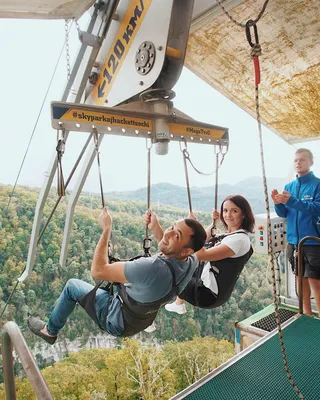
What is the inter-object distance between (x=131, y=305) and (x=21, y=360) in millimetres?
925

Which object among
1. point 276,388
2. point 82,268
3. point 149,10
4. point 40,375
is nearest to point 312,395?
point 276,388

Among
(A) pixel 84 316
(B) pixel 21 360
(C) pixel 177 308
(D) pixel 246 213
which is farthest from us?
(A) pixel 84 316

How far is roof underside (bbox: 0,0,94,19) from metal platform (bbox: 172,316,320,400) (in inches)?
94.1

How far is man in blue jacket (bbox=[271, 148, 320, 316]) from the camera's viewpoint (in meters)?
2.50

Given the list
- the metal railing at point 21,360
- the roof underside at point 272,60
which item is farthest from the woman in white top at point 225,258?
the roof underside at point 272,60

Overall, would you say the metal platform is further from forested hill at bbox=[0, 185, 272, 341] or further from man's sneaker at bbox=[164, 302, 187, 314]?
forested hill at bbox=[0, 185, 272, 341]

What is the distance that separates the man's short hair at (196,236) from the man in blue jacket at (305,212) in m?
1.19

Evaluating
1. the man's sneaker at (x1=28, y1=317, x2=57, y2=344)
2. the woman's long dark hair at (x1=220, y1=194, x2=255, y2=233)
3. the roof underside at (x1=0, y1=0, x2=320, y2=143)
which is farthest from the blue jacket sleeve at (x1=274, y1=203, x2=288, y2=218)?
the man's sneaker at (x1=28, y1=317, x2=57, y2=344)

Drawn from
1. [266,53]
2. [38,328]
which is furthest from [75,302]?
[266,53]

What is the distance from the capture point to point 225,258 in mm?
1852

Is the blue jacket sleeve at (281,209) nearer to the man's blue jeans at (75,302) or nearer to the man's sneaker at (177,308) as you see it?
the man's sneaker at (177,308)

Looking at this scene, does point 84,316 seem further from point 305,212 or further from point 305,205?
point 305,205

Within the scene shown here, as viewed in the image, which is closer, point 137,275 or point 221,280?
point 137,275

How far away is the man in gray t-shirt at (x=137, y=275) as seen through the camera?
1475mm
